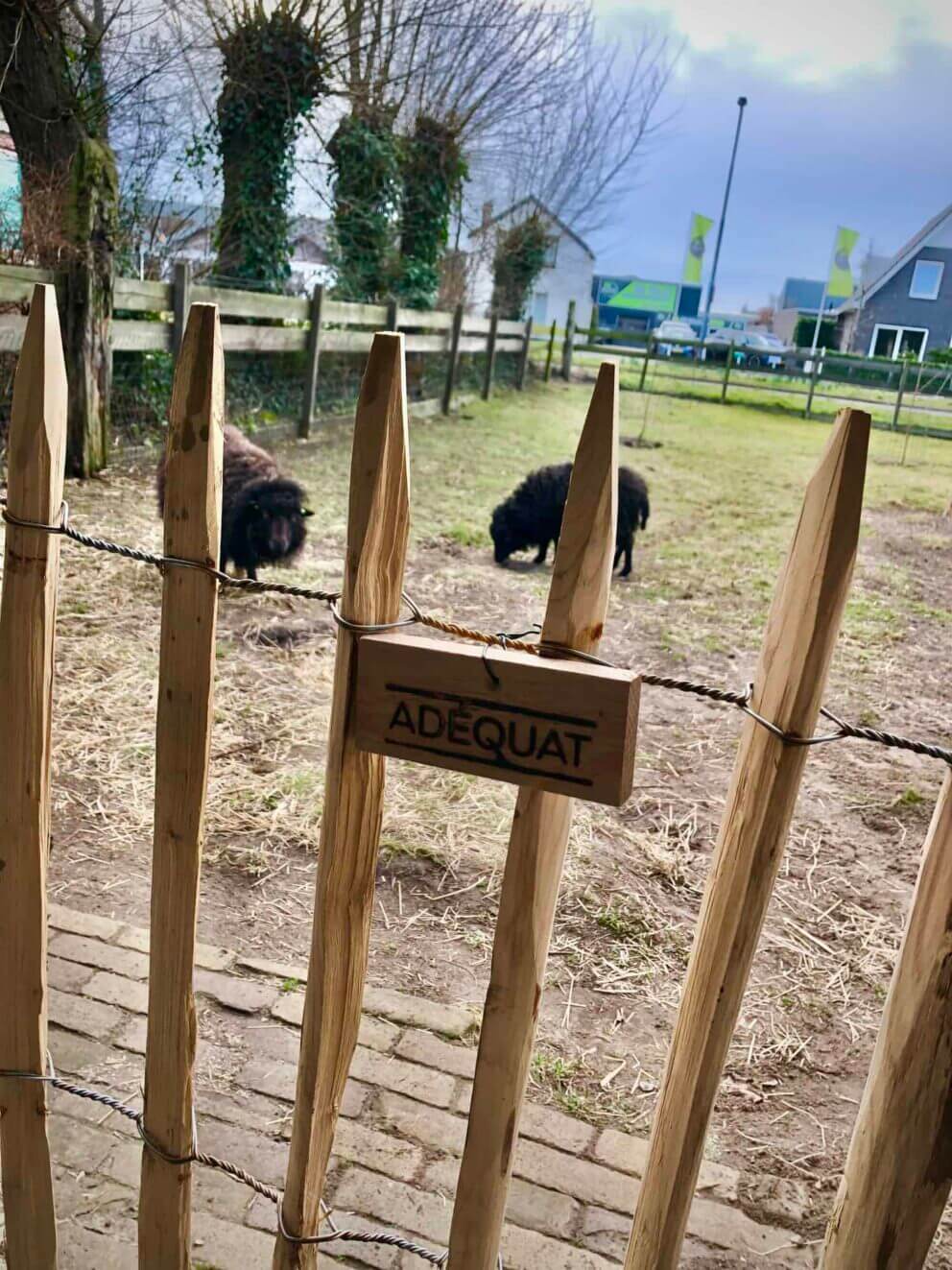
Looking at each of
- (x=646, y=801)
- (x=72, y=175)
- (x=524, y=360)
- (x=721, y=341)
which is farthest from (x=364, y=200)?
(x=646, y=801)

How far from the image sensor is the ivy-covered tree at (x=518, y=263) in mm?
3664

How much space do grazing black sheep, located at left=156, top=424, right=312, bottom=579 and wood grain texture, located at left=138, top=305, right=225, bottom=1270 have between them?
9.09 feet

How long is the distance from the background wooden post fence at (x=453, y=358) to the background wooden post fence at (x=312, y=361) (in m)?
0.91

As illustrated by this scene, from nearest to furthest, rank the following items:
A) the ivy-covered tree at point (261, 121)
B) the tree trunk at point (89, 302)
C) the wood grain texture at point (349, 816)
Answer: the wood grain texture at point (349, 816)
the tree trunk at point (89, 302)
the ivy-covered tree at point (261, 121)

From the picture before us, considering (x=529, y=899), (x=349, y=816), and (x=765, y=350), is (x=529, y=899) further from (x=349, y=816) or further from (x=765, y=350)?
(x=765, y=350)

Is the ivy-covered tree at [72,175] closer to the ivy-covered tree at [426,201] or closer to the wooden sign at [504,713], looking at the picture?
the ivy-covered tree at [426,201]

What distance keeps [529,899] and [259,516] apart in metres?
3.11

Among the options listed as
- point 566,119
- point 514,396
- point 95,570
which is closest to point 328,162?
point 514,396

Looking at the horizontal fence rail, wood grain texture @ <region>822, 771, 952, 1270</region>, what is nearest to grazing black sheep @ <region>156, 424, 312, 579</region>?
the horizontal fence rail

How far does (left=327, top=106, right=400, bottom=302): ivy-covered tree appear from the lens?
6.21m

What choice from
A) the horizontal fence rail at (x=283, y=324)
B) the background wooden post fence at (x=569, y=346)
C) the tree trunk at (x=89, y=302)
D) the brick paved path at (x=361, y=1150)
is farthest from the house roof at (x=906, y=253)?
the tree trunk at (x=89, y=302)

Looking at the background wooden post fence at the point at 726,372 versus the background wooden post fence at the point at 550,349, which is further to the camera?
the background wooden post fence at the point at 550,349

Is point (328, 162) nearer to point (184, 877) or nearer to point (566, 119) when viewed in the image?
point (566, 119)

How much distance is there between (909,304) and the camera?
211 centimetres
